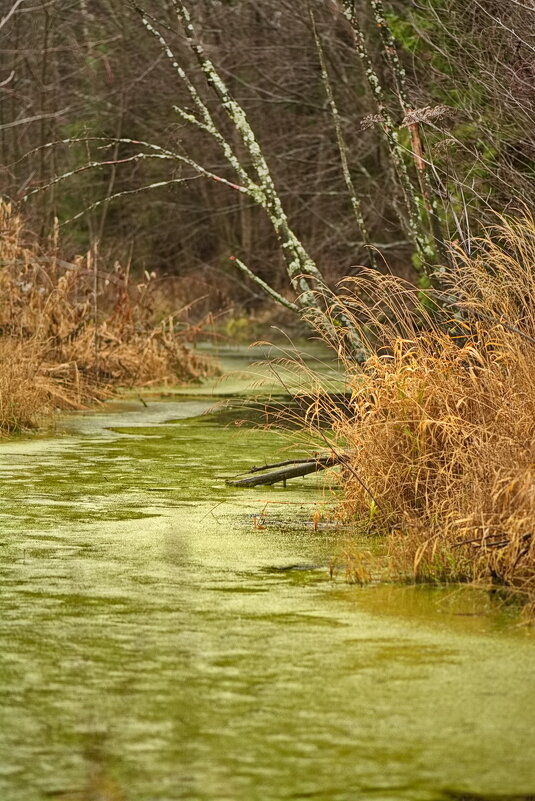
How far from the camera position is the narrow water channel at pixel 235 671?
368 centimetres

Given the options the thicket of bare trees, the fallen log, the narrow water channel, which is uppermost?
the thicket of bare trees

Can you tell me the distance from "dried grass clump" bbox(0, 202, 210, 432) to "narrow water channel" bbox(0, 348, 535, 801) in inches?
182

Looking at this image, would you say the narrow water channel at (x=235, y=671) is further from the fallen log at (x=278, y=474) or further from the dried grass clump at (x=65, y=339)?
the dried grass clump at (x=65, y=339)

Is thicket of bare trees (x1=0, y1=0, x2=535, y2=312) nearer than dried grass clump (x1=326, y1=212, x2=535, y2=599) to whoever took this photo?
No

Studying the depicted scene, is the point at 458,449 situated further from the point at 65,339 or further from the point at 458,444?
the point at 65,339

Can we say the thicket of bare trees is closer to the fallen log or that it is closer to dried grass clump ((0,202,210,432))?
dried grass clump ((0,202,210,432))

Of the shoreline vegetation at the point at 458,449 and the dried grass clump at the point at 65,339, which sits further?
the dried grass clump at the point at 65,339

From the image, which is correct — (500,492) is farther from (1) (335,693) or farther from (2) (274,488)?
(2) (274,488)

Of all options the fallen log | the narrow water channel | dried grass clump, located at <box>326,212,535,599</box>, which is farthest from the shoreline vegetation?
the fallen log

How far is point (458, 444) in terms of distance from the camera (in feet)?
23.3

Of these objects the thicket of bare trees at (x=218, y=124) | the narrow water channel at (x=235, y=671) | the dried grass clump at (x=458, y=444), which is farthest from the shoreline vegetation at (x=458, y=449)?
the thicket of bare trees at (x=218, y=124)

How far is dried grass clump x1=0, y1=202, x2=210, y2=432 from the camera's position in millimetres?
12289

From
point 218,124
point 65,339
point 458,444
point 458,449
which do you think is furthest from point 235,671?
point 218,124

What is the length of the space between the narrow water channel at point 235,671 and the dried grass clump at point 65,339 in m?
Answer: 4.61
